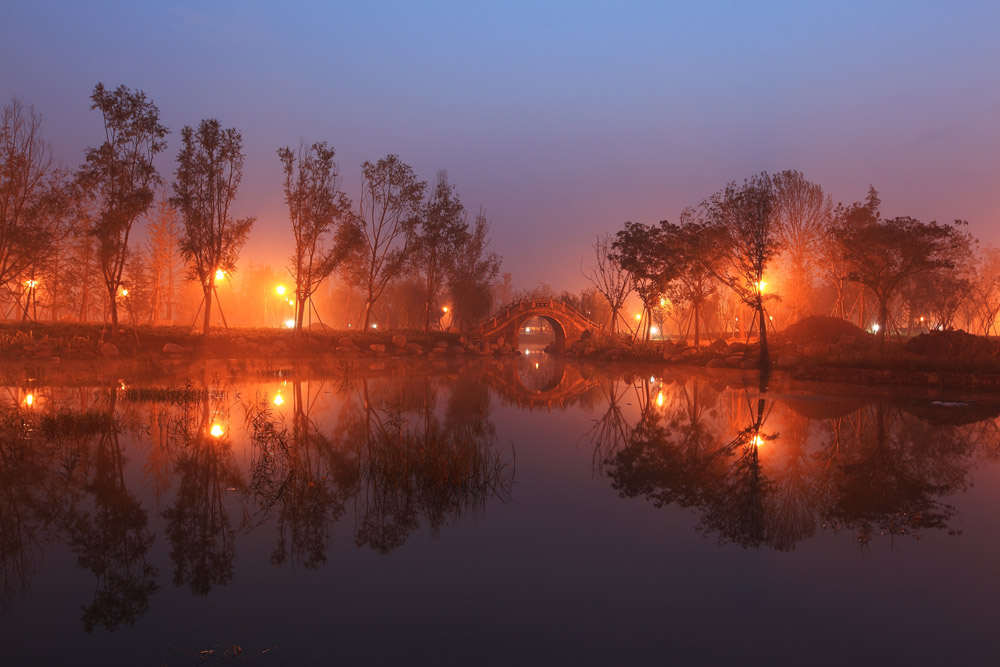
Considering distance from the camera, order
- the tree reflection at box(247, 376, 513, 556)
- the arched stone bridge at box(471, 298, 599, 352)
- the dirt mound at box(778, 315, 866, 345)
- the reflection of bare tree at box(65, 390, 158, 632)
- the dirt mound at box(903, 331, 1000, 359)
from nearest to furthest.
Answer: the reflection of bare tree at box(65, 390, 158, 632), the tree reflection at box(247, 376, 513, 556), the dirt mound at box(903, 331, 1000, 359), the dirt mound at box(778, 315, 866, 345), the arched stone bridge at box(471, 298, 599, 352)

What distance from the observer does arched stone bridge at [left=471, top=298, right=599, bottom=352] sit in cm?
5297

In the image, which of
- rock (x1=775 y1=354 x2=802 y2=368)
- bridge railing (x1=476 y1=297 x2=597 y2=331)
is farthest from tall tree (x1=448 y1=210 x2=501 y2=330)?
rock (x1=775 y1=354 x2=802 y2=368)

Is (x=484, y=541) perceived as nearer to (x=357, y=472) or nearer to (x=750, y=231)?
(x=357, y=472)

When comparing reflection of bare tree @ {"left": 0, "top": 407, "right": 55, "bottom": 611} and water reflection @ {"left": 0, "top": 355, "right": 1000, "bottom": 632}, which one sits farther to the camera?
water reflection @ {"left": 0, "top": 355, "right": 1000, "bottom": 632}

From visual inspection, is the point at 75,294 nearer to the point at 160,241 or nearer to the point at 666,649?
the point at 160,241

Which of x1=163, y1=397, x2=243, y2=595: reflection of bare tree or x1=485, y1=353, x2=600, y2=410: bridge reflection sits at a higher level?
x1=485, y1=353, x2=600, y2=410: bridge reflection

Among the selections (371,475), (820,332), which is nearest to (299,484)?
(371,475)

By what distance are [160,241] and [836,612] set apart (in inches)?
2071

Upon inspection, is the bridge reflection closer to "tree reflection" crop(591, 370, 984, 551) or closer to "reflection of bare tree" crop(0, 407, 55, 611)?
"tree reflection" crop(591, 370, 984, 551)

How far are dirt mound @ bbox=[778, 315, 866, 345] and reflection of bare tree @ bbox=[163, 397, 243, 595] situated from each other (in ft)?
120

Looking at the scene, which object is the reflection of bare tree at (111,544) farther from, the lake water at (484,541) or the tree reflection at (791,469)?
the tree reflection at (791,469)

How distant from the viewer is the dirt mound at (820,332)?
37.2 metres

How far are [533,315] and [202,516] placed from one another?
50.1 metres

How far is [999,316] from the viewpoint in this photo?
269 feet
